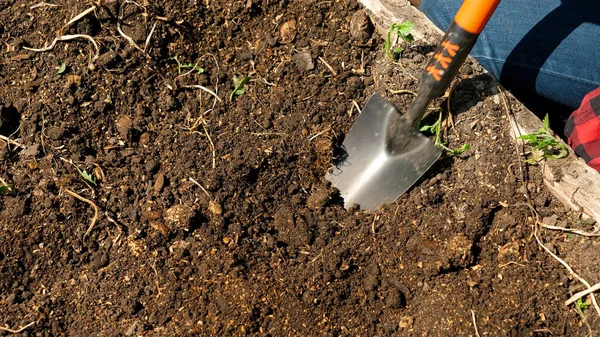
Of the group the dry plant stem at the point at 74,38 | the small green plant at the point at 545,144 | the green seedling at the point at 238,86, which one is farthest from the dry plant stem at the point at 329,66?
the dry plant stem at the point at 74,38

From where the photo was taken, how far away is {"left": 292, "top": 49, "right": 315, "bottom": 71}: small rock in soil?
7.06 feet

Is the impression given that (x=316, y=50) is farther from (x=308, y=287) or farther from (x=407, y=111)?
(x=308, y=287)

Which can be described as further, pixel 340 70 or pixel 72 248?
pixel 340 70

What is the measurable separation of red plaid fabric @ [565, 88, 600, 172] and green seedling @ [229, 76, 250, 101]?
130 cm

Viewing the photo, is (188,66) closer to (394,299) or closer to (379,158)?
(379,158)

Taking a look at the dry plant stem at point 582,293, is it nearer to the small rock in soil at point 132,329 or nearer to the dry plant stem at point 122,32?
the small rock in soil at point 132,329

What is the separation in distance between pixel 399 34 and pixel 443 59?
1.04 feet

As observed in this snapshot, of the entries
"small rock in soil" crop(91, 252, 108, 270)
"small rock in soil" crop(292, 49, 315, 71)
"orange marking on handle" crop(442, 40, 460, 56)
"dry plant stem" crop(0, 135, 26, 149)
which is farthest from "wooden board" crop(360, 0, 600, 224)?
"dry plant stem" crop(0, 135, 26, 149)

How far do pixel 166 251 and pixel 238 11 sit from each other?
3.37 feet

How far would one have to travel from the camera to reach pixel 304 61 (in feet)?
7.09

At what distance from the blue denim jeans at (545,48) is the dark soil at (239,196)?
11.4 inches

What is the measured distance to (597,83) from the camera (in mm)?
2115

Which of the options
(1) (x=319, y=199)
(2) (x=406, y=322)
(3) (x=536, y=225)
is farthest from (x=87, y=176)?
(3) (x=536, y=225)

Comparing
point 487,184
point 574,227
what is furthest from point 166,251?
point 574,227
